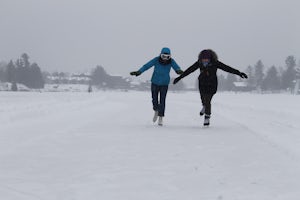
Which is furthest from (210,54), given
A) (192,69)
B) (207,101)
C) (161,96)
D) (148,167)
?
(148,167)

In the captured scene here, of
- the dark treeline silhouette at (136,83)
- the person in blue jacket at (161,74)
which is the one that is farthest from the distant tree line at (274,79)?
the person in blue jacket at (161,74)

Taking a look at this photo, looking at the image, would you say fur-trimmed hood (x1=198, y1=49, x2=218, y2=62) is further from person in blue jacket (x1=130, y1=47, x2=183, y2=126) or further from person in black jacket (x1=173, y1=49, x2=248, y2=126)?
person in blue jacket (x1=130, y1=47, x2=183, y2=126)

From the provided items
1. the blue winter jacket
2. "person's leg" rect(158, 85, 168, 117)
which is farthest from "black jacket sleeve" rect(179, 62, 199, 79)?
"person's leg" rect(158, 85, 168, 117)

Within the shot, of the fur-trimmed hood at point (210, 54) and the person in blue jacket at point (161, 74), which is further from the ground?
the fur-trimmed hood at point (210, 54)

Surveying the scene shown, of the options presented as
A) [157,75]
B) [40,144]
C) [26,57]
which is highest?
[26,57]

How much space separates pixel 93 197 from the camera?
316cm

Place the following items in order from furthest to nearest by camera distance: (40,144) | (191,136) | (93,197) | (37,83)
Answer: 1. (37,83)
2. (191,136)
3. (40,144)
4. (93,197)

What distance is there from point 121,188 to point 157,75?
21.6 ft

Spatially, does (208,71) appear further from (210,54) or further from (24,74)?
(24,74)

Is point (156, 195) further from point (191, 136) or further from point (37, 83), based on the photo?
point (37, 83)

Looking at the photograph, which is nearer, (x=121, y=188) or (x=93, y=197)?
(x=93, y=197)

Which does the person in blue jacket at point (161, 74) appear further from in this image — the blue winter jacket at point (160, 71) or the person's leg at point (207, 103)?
the person's leg at point (207, 103)

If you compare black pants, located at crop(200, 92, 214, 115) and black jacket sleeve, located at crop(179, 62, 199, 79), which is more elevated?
black jacket sleeve, located at crop(179, 62, 199, 79)

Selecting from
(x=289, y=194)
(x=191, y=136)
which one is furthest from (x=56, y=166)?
(x=191, y=136)
